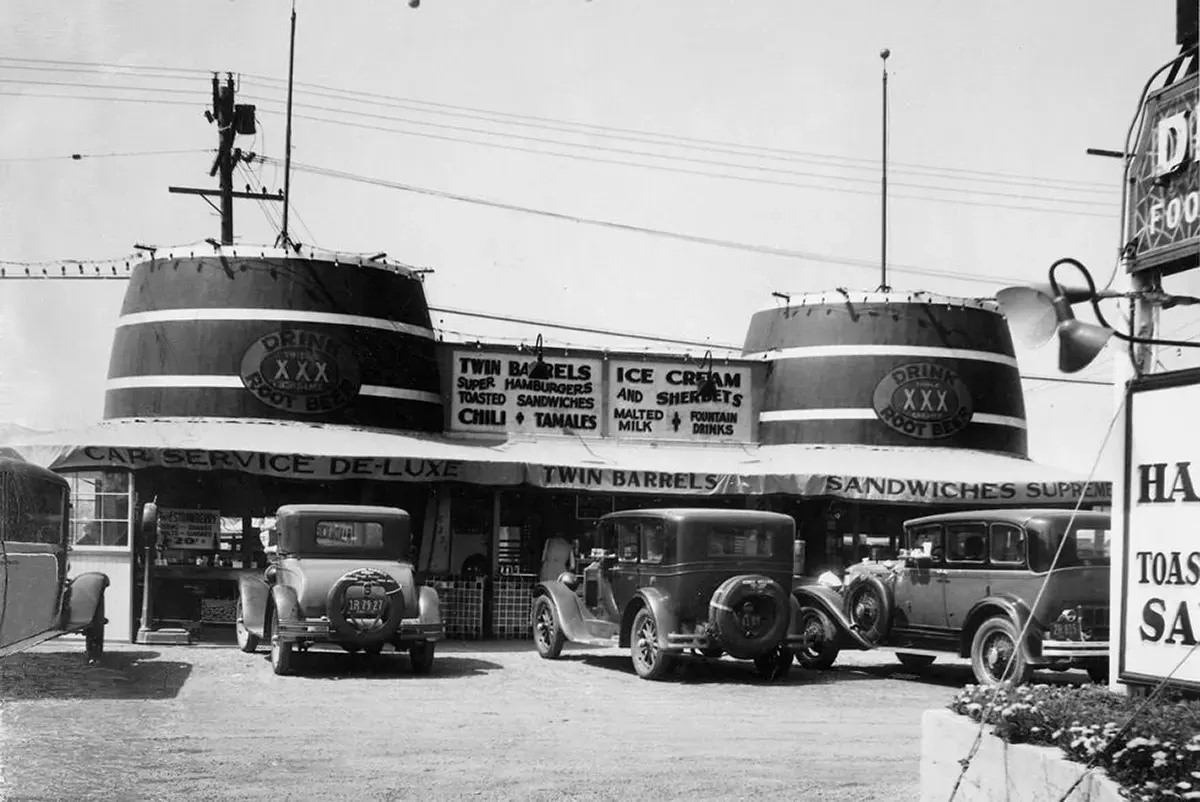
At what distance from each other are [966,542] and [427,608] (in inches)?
225

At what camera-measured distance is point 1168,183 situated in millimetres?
6375

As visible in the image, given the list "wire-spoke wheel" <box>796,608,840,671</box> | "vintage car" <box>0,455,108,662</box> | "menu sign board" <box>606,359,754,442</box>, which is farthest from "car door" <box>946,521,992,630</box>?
"vintage car" <box>0,455,108,662</box>

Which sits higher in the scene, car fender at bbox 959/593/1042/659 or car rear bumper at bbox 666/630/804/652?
car fender at bbox 959/593/1042/659

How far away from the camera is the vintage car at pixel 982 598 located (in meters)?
13.4

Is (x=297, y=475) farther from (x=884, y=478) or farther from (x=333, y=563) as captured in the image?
(x=884, y=478)

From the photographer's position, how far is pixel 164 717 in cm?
1079

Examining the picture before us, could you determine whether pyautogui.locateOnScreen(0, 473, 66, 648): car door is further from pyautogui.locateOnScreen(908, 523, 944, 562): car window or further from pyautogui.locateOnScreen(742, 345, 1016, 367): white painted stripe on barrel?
pyautogui.locateOnScreen(742, 345, 1016, 367): white painted stripe on barrel

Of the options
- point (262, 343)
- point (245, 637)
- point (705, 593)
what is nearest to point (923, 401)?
point (705, 593)

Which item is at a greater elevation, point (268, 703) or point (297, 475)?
point (297, 475)

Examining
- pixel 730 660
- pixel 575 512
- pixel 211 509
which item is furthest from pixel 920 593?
pixel 211 509

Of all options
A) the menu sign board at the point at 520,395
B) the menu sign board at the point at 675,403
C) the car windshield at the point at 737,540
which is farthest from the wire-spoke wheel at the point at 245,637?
the menu sign board at the point at 675,403

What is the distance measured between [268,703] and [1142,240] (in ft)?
27.1

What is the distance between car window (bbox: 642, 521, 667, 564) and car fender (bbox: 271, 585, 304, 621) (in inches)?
145

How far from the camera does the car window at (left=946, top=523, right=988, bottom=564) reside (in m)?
14.5
